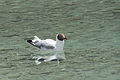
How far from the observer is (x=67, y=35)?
28125 mm

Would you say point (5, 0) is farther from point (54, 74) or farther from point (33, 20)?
point (54, 74)

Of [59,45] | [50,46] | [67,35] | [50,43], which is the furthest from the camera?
[67,35]

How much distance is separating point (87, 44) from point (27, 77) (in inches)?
211

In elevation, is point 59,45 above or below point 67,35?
above

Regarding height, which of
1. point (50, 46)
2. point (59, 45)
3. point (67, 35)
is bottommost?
point (67, 35)

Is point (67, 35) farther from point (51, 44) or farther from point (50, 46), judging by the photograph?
point (50, 46)

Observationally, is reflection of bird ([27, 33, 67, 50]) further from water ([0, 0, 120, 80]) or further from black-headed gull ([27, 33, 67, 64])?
water ([0, 0, 120, 80])

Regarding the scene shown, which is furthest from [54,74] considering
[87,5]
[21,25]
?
Answer: [87,5]

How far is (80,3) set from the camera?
36719 mm

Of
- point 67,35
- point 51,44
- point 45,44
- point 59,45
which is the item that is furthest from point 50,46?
point 67,35

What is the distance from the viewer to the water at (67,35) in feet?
71.1

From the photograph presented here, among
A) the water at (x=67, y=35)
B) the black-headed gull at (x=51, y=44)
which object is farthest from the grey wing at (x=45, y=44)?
the water at (x=67, y=35)

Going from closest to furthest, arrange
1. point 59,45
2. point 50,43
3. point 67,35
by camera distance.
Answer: point 59,45
point 50,43
point 67,35

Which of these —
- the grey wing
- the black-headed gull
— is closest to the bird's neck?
the black-headed gull
